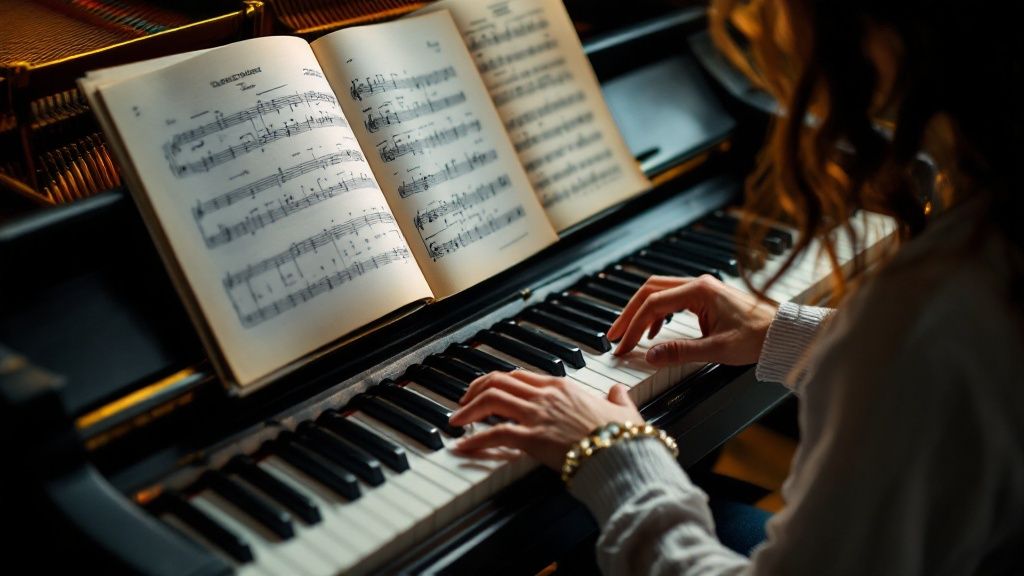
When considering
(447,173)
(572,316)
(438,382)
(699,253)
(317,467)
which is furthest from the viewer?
(699,253)

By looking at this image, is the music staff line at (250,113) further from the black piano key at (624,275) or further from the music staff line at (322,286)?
the black piano key at (624,275)

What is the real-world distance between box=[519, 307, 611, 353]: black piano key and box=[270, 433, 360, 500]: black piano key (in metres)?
0.55

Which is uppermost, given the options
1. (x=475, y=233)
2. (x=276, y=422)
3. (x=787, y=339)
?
(x=475, y=233)

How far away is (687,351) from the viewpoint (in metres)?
1.62

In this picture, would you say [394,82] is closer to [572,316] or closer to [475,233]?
[475,233]

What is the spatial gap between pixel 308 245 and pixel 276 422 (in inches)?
11.7

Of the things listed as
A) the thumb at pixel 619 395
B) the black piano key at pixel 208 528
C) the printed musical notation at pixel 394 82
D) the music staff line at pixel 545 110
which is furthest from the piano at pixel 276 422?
the printed musical notation at pixel 394 82

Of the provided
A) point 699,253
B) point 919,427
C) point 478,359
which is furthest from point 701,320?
point 919,427

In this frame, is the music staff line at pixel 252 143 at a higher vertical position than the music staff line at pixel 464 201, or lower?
higher

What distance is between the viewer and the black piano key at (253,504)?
1.22m

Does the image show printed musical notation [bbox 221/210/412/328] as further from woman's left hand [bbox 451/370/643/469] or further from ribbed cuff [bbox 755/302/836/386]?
ribbed cuff [bbox 755/302/836/386]

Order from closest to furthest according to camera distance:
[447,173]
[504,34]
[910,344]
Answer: [910,344]
[447,173]
[504,34]

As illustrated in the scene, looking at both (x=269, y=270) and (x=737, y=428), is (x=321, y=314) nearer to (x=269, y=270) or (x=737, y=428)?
(x=269, y=270)

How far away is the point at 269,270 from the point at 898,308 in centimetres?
93
